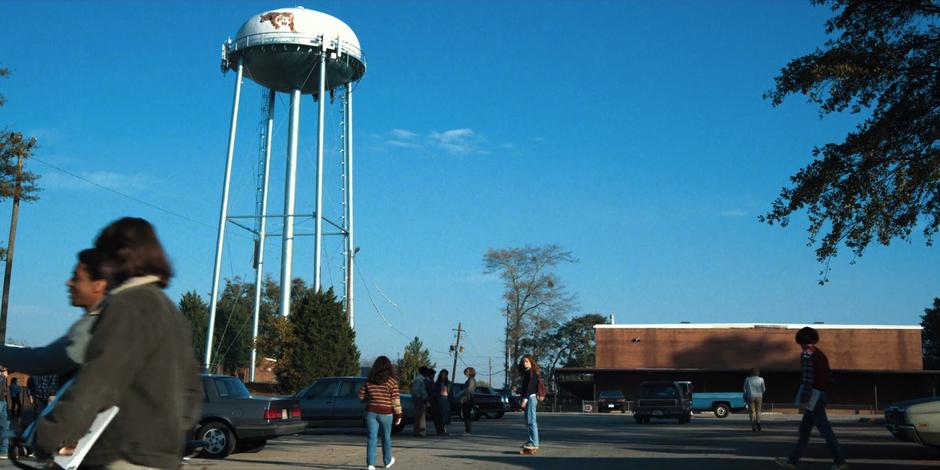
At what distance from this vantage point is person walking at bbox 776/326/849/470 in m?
11.8

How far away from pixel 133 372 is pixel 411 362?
55119mm

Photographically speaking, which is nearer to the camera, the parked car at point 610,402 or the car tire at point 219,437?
the car tire at point 219,437

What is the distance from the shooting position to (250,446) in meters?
17.5

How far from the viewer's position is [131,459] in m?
3.39

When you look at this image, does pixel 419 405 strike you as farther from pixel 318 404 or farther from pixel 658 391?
pixel 658 391

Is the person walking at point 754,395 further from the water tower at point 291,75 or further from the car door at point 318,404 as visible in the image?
the water tower at point 291,75

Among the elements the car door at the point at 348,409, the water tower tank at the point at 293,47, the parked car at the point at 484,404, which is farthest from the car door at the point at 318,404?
the water tower tank at the point at 293,47

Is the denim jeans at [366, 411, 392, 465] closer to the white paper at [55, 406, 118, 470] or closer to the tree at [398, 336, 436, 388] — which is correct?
the white paper at [55, 406, 118, 470]

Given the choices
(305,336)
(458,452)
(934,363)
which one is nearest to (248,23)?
(305,336)

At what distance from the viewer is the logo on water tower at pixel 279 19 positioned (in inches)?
1721

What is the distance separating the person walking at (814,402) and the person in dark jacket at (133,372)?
9.69 meters

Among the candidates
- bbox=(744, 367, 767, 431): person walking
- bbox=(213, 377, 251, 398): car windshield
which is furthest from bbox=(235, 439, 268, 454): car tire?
bbox=(744, 367, 767, 431): person walking

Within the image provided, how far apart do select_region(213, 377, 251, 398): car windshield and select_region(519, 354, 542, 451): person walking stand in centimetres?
477

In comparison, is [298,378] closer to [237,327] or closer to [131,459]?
[131,459]
